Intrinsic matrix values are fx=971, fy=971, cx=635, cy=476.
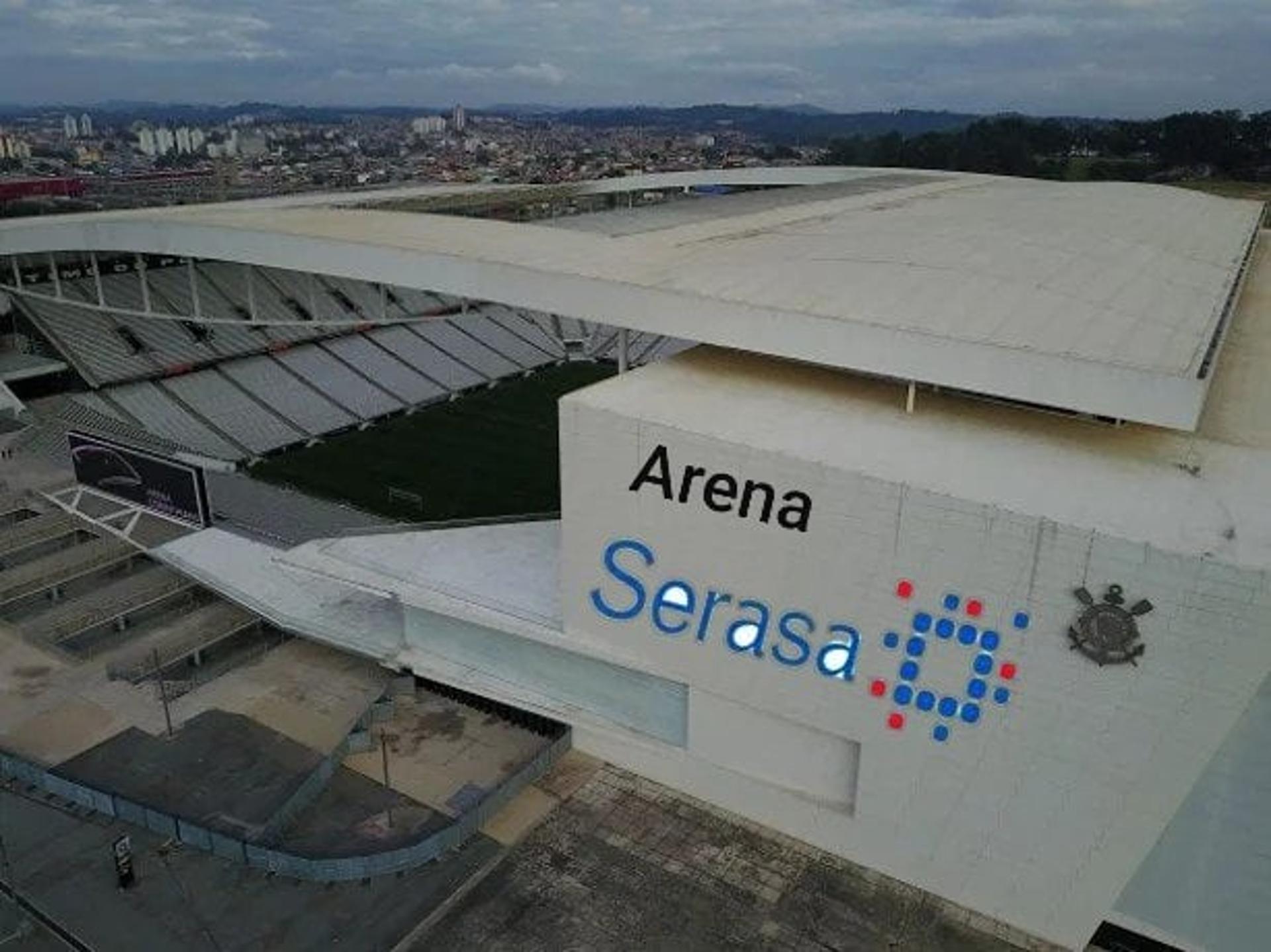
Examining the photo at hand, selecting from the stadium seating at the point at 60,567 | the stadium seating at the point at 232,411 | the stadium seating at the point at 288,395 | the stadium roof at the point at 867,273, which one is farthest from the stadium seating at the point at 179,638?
the stadium seating at the point at 288,395

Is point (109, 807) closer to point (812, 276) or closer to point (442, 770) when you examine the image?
point (442, 770)

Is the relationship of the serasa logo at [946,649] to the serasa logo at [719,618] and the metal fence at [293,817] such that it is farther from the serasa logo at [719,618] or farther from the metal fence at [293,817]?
the metal fence at [293,817]

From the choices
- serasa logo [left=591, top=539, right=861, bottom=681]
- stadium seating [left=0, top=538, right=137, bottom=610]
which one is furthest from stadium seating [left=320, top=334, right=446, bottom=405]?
serasa logo [left=591, top=539, right=861, bottom=681]

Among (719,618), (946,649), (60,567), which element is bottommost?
(60,567)

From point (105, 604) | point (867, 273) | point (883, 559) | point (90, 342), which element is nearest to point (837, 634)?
point (883, 559)

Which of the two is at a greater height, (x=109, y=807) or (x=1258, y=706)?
(x=1258, y=706)

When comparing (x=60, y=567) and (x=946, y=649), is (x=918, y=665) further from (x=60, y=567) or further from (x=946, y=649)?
(x=60, y=567)

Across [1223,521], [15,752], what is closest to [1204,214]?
[1223,521]
